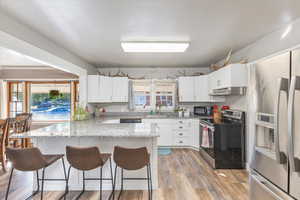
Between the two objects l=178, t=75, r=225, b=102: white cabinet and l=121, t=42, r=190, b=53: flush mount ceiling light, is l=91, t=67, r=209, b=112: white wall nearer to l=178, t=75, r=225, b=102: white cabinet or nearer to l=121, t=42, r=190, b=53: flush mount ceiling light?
l=178, t=75, r=225, b=102: white cabinet

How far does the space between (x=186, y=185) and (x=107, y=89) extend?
3.16m

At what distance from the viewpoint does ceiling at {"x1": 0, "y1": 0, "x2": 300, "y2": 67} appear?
185 cm

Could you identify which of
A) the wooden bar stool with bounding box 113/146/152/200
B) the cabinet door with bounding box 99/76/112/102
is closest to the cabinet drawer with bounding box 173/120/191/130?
the cabinet door with bounding box 99/76/112/102

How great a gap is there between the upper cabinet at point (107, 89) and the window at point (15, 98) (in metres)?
2.38

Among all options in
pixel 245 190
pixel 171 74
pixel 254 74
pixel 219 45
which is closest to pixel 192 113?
pixel 171 74

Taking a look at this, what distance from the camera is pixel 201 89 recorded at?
15.9ft

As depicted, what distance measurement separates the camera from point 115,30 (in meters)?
2.54

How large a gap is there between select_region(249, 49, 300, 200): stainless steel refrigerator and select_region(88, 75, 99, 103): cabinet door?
3927mm

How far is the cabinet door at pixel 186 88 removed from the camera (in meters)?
4.89

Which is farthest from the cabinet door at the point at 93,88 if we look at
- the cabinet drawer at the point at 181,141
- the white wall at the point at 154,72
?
the cabinet drawer at the point at 181,141

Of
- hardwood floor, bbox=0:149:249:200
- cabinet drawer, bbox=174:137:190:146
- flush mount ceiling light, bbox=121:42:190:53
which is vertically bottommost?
hardwood floor, bbox=0:149:249:200

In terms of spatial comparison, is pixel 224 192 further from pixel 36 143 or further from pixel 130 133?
pixel 36 143

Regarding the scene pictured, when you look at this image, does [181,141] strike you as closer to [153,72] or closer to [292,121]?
[153,72]

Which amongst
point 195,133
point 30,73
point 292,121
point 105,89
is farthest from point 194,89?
point 30,73
